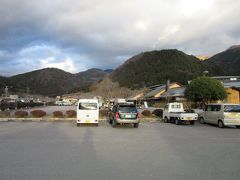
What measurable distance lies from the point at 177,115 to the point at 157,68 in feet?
350

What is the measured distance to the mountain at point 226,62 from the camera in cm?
12729

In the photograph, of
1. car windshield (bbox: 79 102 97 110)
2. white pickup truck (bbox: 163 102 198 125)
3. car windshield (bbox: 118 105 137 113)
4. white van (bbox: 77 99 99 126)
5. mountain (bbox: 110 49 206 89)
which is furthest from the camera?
mountain (bbox: 110 49 206 89)

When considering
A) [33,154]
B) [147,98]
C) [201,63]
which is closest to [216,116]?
[33,154]

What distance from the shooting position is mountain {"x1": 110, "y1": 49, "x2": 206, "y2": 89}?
4892 inches

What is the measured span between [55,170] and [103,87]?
132m

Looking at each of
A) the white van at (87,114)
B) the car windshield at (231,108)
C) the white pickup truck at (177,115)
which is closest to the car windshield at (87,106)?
the white van at (87,114)

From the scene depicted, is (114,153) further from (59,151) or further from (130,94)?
(130,94)

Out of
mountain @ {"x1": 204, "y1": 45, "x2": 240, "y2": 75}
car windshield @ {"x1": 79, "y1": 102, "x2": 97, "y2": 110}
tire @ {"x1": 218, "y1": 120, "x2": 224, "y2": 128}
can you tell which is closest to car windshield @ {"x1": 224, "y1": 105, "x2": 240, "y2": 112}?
tire @ {"x1": 218, "y1": 120, "x2": 224, "y2": 128}

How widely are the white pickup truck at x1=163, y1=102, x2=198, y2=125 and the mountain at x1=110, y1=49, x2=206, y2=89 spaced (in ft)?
295

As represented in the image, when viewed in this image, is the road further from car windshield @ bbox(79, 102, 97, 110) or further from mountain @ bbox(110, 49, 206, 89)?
mountain @ bbox(110, 49, 206, 89)

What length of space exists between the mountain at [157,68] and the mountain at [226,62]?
18.6ft

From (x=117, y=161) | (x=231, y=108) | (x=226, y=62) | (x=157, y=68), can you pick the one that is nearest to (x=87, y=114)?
(x=231, y=108)

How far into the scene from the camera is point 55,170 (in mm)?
8102

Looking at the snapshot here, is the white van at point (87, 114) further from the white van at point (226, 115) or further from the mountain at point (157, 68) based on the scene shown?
the mountain at point (157, 68)
